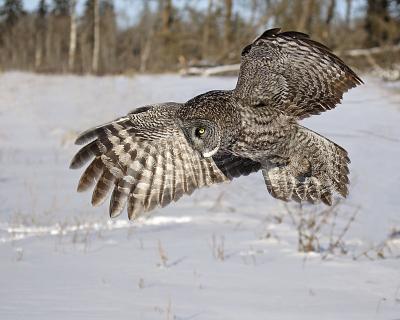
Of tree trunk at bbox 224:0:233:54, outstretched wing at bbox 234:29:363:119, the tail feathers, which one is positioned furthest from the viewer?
tree trunk at bbox 224:0:233:54

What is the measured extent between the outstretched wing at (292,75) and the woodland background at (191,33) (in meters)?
1.99

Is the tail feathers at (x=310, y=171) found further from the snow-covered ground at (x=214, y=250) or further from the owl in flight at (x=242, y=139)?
the snow-covered ground at (x=214, y=250)

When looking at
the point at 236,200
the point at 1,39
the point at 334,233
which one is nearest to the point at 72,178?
the point at 236,200

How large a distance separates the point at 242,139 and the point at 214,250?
215cm

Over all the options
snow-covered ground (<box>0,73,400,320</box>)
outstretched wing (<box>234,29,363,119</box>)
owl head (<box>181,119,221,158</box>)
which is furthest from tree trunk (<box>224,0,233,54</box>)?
owl head (<box>181,119,221,158</box>)

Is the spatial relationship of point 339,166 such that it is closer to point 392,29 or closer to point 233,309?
point 233,309

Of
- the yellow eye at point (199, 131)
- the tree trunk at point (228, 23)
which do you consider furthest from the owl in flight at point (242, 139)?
the tree trunk at point (228, 23)

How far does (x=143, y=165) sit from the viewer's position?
4.29m

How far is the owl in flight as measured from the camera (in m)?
3.75

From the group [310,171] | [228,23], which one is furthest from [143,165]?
[228,23]

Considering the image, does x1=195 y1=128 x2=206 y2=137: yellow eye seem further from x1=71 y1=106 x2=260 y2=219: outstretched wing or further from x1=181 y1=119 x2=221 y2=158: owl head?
x1=71 y1=106 x2=260 y2=219: outstretched wing

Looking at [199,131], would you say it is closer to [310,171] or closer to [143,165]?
[143,165]

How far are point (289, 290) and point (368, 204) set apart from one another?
3069mm

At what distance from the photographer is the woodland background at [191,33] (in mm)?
11984
